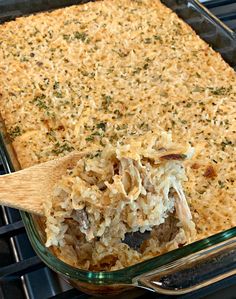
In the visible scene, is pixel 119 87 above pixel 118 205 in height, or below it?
above

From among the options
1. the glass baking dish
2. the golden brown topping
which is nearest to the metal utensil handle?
the glass baking dish

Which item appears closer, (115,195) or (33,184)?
(115,195)

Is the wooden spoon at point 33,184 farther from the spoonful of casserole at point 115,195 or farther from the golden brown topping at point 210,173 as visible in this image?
the golden brown topping at point 210,173

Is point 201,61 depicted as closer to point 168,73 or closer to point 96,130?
point 168,73

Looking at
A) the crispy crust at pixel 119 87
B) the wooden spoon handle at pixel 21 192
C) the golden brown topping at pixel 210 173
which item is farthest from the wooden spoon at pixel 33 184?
the golden brown topping at pixel 210 173

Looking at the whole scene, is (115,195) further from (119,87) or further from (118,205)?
(119,87)

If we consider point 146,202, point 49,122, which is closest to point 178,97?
point 49,122

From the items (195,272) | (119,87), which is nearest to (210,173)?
(195,272)
